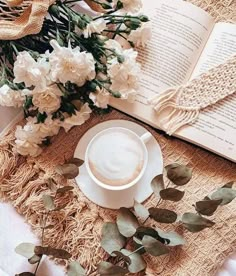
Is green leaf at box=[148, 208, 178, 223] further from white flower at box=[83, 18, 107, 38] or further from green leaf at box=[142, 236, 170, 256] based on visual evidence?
white flower at box=[83, 18, 107, 38]

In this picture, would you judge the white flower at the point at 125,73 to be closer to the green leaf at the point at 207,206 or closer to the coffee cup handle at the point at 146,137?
the coffee cup handle at the point at 146,137

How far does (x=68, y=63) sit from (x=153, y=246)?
0.83 feet

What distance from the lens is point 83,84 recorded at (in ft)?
2.43

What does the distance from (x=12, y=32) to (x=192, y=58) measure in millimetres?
267

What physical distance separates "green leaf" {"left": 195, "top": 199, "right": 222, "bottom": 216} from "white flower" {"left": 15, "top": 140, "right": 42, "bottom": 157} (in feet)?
0.78

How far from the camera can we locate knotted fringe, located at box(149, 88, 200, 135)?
0.78 meters

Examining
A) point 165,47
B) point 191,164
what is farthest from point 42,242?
point 165,47

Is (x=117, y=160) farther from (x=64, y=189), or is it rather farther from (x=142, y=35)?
(x=142, y=35)

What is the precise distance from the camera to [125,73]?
29.4 inches

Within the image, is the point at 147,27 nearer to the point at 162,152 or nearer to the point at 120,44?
the point at 120,44

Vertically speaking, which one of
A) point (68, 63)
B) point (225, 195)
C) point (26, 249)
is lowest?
point (26, 249)

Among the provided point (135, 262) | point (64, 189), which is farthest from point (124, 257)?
point (64, 189)

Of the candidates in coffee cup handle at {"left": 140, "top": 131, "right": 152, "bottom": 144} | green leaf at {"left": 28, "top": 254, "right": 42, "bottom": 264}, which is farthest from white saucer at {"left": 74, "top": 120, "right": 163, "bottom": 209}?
green leaf at {"left": 28, "top": 254, "right": 42, "bottom": 264}

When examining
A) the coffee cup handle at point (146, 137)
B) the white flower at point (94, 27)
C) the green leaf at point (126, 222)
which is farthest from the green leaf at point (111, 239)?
the white flower at point (94, 27)
